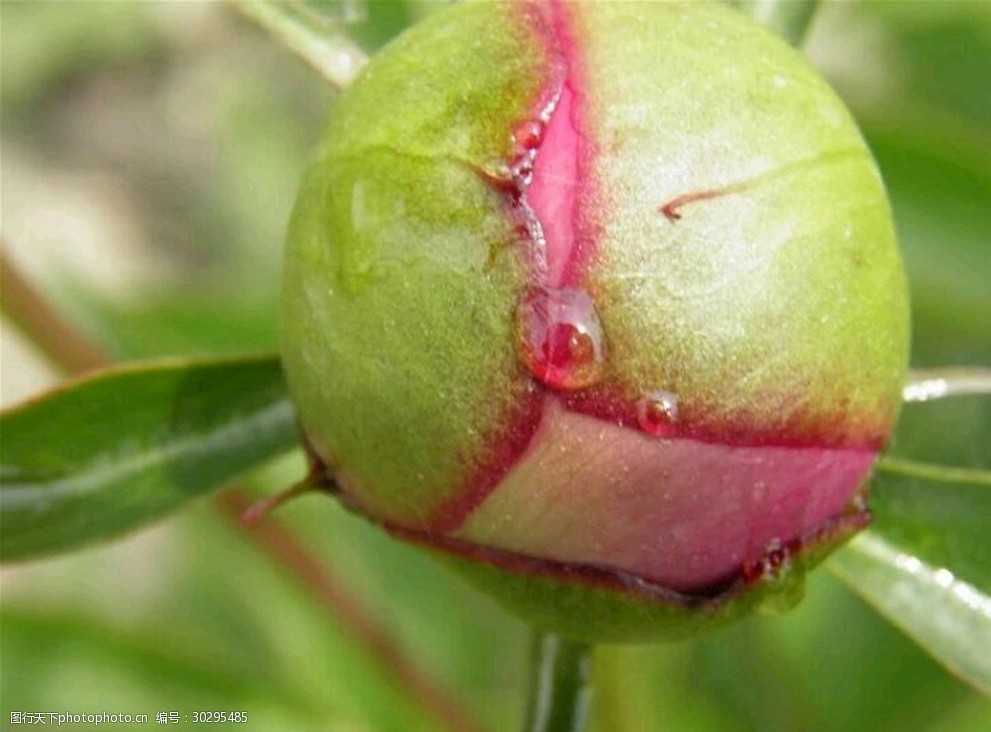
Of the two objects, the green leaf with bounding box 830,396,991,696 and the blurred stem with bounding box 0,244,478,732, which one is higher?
the green leaf with bounding box 830,396,991,696

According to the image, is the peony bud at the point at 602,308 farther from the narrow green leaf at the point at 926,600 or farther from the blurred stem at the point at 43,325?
the blurred stem at the point at 43,325

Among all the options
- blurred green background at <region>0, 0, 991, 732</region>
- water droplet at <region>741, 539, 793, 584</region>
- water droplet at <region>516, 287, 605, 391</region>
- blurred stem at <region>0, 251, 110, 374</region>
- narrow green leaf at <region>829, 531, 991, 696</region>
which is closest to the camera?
water droplet at <region>516, 287, 605, 391</region>

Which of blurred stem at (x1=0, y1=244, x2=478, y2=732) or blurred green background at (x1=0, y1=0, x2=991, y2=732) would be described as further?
blurred green background at (x1=0, y1=0, x2=991, y2=732)

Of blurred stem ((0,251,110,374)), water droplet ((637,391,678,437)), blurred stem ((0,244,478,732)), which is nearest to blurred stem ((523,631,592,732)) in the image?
water droplet ((637,391,678,437))

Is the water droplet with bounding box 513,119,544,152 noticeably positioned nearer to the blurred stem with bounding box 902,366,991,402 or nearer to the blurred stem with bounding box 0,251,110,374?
the blurred stem with bounding box 902,366,991,402

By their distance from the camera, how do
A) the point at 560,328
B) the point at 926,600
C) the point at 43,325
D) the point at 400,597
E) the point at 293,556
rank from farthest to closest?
the point at 400,597 → the point at 293,556 → the point at 43,325 → the point at 926,600 → the point at 560,328

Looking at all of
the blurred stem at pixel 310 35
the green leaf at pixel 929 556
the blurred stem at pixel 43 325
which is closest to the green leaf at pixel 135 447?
the blurred stem at pixel 310 35

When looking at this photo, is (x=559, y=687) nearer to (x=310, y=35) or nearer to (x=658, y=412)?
(x=658, y=412)

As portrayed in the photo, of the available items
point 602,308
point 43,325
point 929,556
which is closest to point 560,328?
point 602,308
